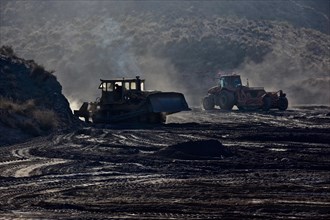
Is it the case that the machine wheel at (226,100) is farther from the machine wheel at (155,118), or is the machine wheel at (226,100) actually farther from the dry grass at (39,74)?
the dry grass at (39,74)

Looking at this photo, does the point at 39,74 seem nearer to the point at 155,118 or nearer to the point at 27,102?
the point at 27,102

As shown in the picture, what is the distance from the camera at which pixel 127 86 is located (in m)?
38.5

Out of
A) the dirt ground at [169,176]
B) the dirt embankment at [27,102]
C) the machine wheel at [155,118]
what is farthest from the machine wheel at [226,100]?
the dirt ground at [169,176]

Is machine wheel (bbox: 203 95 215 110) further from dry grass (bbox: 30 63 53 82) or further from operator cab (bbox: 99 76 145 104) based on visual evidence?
dry grass (bbox: 30 63 53 82)

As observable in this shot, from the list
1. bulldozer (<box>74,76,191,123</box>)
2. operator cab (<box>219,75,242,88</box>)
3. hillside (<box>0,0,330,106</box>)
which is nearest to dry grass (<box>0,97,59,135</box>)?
bulldozer (<box>74,76,191,123</box>)

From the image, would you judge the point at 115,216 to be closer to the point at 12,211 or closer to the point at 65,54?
the point at 12,211

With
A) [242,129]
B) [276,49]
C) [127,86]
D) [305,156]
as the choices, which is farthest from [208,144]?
[276,49]

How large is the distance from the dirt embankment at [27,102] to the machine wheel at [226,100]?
12425 millimetres

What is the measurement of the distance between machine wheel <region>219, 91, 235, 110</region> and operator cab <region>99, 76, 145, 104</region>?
1083cm

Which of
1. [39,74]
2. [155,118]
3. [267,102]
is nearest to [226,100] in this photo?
[267,102]

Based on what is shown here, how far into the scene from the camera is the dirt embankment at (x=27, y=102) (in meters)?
31.3

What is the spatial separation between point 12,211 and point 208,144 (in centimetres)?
966

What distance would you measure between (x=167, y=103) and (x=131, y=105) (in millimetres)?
2082

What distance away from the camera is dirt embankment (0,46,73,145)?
31.3m
